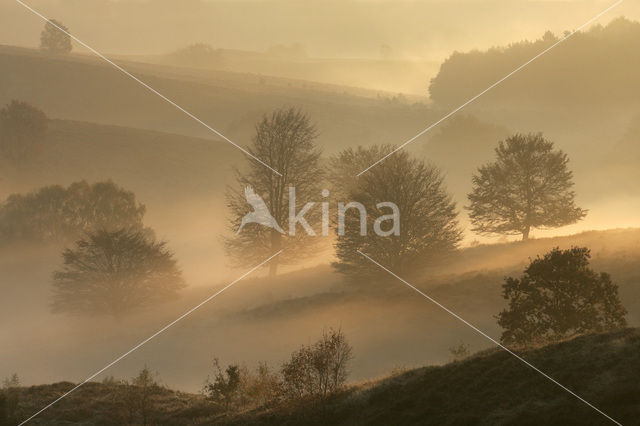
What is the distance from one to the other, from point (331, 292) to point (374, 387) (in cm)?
2385

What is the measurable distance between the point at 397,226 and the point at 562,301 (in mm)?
18757

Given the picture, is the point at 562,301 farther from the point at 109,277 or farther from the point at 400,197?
the point at 109,277

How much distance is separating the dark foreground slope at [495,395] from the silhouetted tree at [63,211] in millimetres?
40186

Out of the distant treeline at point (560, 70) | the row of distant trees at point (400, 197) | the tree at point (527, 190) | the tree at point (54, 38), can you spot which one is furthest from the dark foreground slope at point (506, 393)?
the tree at point (54, 38)

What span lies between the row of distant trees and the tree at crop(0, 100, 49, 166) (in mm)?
60146

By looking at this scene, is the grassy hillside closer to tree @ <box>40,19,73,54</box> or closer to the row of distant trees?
tree @ <box>40,19,73,54</box>

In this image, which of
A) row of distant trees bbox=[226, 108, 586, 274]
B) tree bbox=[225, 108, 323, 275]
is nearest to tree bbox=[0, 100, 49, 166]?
row of distant trees bbox=[226, 108, 586, 274]

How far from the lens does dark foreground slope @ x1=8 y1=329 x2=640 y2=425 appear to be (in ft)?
42.0

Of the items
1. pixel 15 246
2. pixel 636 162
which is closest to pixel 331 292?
pixel 15 246

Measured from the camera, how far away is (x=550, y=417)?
12617mm

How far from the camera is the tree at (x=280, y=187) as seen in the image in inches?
1900

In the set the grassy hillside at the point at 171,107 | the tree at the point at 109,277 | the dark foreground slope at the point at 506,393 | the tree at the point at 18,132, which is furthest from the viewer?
the grassy hillside at the point at 171,107

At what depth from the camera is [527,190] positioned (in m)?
45.0

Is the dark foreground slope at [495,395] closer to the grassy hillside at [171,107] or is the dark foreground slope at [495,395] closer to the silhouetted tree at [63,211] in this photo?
the silhouetted tree at [63,211]
